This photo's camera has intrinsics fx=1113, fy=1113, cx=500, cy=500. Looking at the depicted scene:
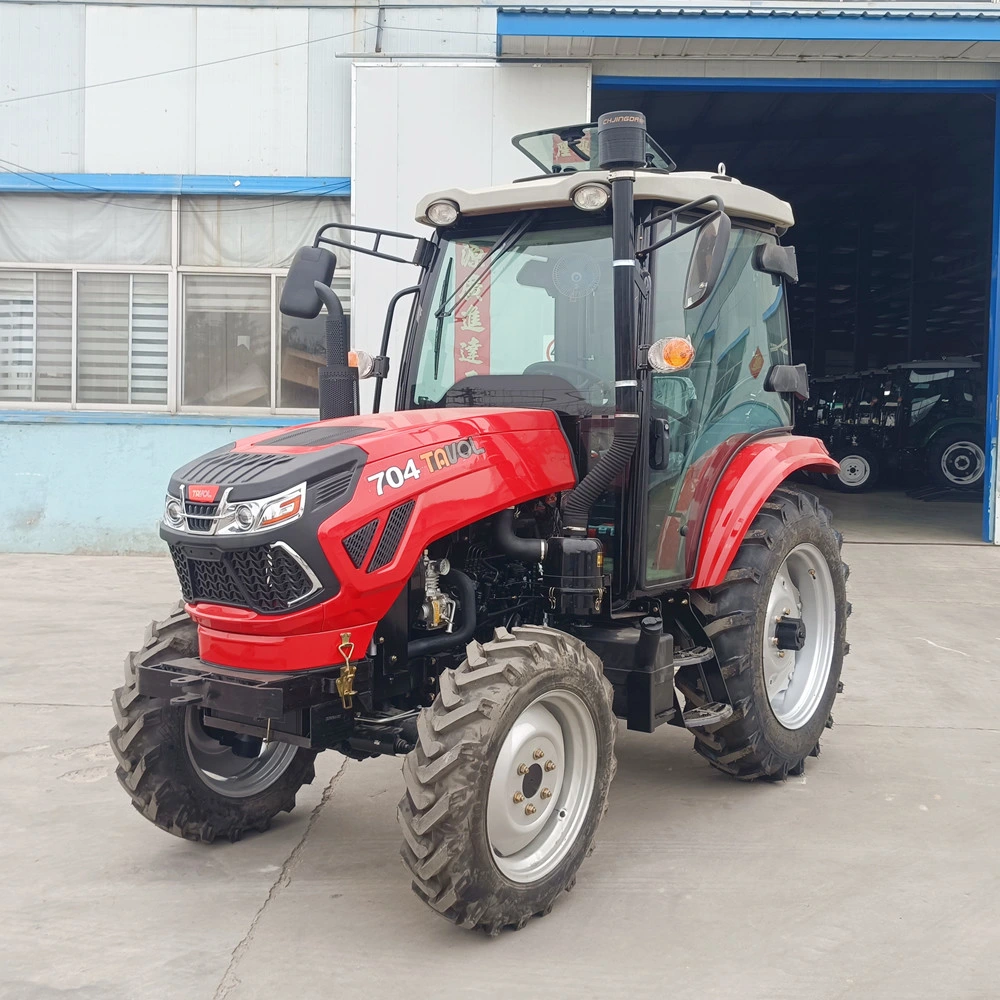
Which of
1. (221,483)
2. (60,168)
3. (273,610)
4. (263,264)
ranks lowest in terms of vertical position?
(273,610)

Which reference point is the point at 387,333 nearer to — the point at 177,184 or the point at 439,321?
the point at 439,321

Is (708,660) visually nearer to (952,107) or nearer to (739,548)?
(739,548)

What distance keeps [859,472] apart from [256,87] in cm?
1192

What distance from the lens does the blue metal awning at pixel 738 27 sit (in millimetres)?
9703

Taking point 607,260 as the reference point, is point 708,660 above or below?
below

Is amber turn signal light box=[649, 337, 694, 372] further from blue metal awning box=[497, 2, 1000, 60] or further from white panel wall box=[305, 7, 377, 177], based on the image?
white panel wall box=[305, 7, 377, 177]

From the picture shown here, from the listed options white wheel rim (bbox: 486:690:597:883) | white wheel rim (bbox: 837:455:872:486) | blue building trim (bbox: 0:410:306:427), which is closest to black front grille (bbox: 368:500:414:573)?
white wheel rim (bbox: 486:690:597:883)

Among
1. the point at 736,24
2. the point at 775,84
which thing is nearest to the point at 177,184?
the point at 736,24

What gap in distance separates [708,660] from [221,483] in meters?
2.10

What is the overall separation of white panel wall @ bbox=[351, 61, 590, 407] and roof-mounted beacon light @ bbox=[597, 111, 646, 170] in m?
6.44

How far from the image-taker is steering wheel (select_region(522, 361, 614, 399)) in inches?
164

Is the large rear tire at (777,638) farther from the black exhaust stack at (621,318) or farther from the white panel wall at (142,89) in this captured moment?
the white panel wall at (142,89)

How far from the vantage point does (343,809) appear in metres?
4.50

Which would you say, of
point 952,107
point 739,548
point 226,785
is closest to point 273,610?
point 226,785
